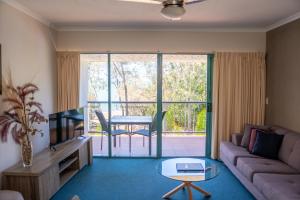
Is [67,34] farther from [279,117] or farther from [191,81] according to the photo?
[279,117]

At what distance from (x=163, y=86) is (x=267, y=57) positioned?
1.99 metres

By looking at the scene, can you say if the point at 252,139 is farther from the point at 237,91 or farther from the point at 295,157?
the point at 237,91

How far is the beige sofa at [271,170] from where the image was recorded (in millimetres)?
2689

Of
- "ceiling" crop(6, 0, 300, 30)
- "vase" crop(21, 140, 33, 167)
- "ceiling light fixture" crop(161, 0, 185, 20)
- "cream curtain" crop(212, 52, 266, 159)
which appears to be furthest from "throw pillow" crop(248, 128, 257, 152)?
"vase" crop(21, 140, 33, 167)

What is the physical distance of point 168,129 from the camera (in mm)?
5758

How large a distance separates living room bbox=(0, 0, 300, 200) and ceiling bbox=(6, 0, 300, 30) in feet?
0.06

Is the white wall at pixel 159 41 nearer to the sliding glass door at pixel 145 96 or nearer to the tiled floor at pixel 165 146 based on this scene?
the sliding glass door at pixel 145 96

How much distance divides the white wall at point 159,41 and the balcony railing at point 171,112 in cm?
109

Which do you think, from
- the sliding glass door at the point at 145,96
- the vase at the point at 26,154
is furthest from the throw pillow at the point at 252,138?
the vase at the point at 26,154

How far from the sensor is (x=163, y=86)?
16.8ft

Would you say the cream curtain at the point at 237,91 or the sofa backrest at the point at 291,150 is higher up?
the cream curtain at the point at 237,91

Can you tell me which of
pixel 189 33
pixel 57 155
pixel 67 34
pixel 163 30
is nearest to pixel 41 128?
pixel 57 155

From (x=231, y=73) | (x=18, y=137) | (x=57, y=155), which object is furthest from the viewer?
(x=231, y=73)

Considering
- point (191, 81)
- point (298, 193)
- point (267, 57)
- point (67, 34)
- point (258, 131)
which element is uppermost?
point (67, 34)
